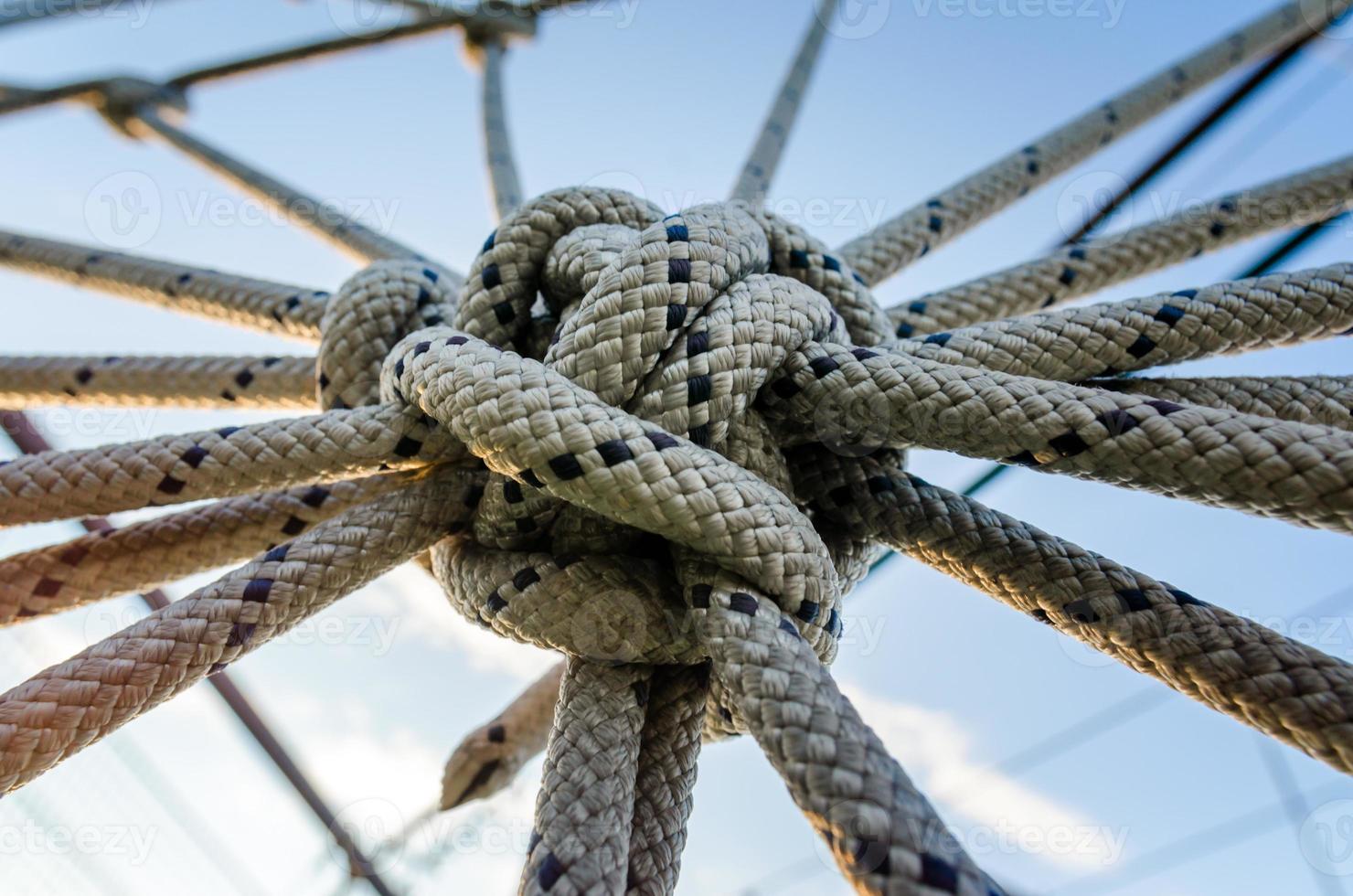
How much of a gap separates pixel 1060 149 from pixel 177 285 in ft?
3.97

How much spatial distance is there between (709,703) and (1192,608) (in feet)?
1.36

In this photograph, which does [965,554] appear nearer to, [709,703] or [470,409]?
[709,703]

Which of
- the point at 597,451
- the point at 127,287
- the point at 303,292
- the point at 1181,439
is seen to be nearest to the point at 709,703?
the point at 597,451

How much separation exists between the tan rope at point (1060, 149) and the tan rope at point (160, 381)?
69 cm

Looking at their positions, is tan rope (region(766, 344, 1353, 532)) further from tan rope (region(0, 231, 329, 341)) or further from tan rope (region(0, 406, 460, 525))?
Result: tan rope (region(0, 231, 329, 341))

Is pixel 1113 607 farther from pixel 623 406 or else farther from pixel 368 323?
pixel 368 323

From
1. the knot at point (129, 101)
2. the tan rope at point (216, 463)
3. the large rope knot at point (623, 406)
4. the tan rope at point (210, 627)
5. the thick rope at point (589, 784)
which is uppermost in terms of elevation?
the knot at point (129, 101)

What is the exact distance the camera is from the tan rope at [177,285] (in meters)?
1.08

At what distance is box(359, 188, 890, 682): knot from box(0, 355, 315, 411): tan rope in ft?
0.50

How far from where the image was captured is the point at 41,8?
1.78m

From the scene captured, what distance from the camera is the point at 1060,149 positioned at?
1234 millimetres

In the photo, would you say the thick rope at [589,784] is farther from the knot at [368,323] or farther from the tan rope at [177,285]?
the tan rope at [177,285]

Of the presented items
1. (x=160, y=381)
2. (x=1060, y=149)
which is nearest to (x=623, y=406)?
(x=160, y=381)

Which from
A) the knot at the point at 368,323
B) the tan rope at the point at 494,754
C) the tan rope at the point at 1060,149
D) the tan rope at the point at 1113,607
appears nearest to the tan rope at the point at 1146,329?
the tan rope at the point at 1113,607
